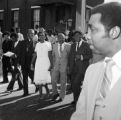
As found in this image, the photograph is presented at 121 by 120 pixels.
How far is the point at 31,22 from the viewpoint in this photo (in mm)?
28344

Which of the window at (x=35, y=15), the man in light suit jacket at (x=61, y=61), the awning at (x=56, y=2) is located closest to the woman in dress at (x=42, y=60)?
the man in light suit jacket at (x=61, y=61)

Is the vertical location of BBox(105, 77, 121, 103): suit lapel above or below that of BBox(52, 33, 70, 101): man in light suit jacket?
above

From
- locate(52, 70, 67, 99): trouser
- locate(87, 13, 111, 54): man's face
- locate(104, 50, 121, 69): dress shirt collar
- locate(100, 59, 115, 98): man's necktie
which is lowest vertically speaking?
locate(52, 70, 67, 99): trouser

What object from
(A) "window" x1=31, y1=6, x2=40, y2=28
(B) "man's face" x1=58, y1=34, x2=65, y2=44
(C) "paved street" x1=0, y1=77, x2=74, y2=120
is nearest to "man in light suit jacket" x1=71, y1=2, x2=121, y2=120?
(C) "paved street" x1=0, y1=77, x2=74, y2=120

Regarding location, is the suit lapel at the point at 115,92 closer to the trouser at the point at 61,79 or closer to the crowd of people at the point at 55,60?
the crowd of people at the point at 55,60

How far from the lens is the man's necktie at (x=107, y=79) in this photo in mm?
1778

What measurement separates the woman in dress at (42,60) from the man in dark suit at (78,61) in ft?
3.00

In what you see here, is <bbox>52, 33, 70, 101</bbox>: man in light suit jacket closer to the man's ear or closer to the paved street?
the paved street

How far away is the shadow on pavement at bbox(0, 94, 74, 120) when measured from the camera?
251 inches

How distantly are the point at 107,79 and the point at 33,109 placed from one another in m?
5.36

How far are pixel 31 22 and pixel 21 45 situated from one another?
66.6 ft

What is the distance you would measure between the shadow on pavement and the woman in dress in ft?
1.72

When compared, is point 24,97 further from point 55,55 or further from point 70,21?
point 70,21

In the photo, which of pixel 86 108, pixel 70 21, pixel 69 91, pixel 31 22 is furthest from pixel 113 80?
pixel 31 22
